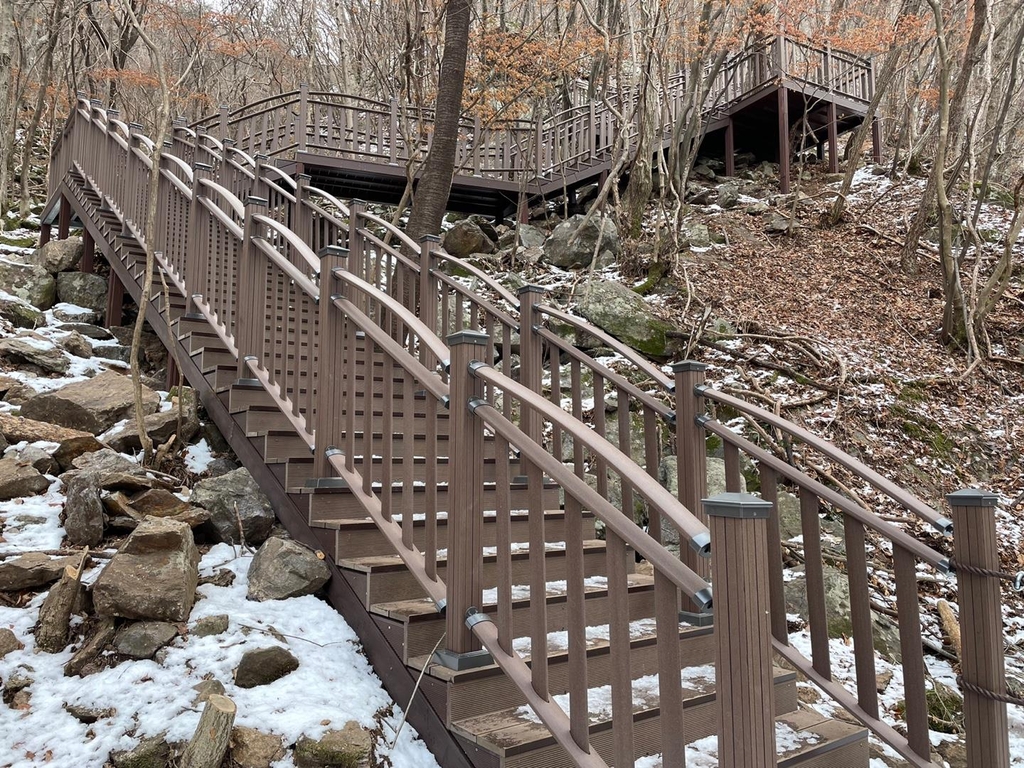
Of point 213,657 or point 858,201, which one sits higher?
point 858,201

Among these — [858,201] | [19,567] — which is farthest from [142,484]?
[858,201]

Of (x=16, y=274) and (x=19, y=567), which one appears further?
(x=16, y=274)

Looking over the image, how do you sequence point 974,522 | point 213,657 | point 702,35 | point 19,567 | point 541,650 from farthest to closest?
point 702,35 < point 19,567 < point 213,657 < point 974,522 < point 541,650

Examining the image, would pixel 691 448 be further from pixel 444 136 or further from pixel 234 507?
pixel 444 136

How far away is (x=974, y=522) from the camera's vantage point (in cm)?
239

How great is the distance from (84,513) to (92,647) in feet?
2.72

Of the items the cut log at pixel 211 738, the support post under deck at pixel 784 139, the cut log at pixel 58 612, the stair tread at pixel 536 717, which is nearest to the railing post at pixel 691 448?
the stair tread at pixel 536 717

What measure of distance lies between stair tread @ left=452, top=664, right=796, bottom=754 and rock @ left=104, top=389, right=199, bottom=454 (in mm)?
2970

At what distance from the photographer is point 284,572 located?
3.19m

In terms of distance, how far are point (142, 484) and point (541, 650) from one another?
8.26 ft

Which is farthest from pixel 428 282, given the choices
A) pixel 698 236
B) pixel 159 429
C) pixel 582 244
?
pixel 698 236

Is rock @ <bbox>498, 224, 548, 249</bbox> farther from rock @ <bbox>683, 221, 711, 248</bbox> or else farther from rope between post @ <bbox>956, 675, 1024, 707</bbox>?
rope between post @ <bbox>956, 675, 1024, 707</bbox>

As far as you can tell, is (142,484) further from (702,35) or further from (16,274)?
(702,35)

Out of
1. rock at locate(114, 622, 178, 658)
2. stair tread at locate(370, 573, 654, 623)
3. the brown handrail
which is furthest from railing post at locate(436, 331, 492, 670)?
the brown handrail
